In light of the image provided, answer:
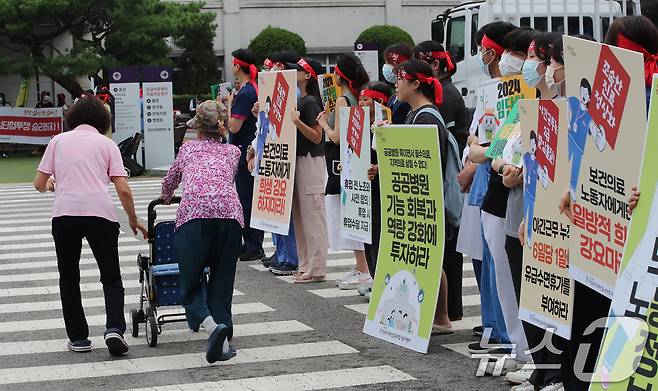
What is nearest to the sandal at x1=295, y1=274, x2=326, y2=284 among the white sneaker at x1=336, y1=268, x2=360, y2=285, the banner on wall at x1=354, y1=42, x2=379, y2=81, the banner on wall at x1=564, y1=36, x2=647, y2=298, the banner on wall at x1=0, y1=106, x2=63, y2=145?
the white sneaker at x1=336, y1=268, x2=360, y2=285

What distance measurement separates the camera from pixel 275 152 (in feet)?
36.5

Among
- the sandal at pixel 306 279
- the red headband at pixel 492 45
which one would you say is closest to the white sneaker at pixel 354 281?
the sandal at pixel 306 279

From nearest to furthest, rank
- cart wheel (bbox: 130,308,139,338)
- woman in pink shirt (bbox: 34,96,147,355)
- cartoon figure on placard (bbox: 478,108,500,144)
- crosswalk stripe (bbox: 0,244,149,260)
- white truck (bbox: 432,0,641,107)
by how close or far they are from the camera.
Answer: cartoon figure on placard (bbox: 478,108,500,144) → woman in pink shirt (bbox: 34,96,147,355) → cart wheel (bbox: 130,308,139,338) → crosswalk stripe (bbox: 0,244,149,260) → white truck (bbox: 432,0,641,107)

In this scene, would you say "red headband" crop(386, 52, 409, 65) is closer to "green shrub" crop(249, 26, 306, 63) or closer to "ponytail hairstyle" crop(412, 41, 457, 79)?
"ponytail hairstyle" crop(412, 41, 457, 79)

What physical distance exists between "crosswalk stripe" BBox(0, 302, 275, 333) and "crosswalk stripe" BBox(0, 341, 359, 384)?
1419mm

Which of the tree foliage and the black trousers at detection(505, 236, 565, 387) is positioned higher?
the tree foliage

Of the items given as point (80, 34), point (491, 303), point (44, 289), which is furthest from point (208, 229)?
point (80, 34)

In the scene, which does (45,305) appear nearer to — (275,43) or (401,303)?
(401,303)

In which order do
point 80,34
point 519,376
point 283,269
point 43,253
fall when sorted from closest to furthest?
point 519,376
point 283,269
point 43,253
point 80,34

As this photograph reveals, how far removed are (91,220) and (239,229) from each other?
3.18 feet

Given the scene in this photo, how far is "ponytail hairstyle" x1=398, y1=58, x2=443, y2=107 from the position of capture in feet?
26.0

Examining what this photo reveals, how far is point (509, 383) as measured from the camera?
683 centimetres

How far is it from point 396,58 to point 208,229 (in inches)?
98.5

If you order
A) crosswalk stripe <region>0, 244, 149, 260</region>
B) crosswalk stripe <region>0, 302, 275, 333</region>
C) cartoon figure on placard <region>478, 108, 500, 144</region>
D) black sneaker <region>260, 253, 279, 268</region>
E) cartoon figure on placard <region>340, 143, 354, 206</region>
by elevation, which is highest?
cartoon figure on placard <region>478, 108, 500, 144</region>
